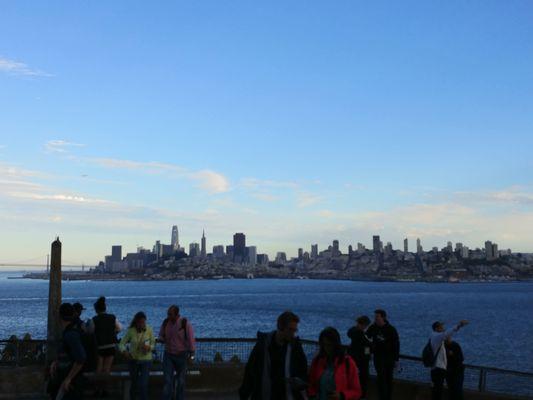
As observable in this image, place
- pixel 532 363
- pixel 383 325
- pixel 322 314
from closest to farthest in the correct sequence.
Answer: pixel 383 325 → pixel 532 363 → pixel 322 314

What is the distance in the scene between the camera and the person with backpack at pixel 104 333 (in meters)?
11.8

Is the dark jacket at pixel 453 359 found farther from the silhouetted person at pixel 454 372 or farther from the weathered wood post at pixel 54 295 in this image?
the weathered wood post at pixel 54 295

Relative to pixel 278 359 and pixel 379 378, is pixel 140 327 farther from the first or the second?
pixel 278 359

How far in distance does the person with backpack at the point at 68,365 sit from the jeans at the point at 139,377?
3695mm

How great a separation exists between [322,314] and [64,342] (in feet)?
325

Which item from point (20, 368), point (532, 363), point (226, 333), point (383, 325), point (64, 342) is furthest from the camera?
point (226, 333)

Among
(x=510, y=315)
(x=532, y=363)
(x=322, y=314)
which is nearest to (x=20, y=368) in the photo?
(x=532, y=363)

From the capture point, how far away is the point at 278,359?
650 cm

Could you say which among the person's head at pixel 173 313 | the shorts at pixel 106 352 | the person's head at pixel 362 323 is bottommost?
the shorts at pixel 106 352

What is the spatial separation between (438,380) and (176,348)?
4.77m

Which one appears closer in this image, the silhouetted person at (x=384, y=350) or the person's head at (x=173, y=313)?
the person's head at (x=173, y=313)

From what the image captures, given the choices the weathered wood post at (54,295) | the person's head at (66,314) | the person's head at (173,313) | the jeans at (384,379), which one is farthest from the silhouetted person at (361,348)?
the weathered wood post at (54,295)

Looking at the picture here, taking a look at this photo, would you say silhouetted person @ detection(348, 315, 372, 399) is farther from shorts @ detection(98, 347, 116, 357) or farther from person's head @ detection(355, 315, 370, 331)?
shorts @ detection(98, 347, 116, 357)

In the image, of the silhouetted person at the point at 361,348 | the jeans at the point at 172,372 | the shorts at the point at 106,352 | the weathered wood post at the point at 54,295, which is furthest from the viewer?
the weathered wood post at the point at 54,295
